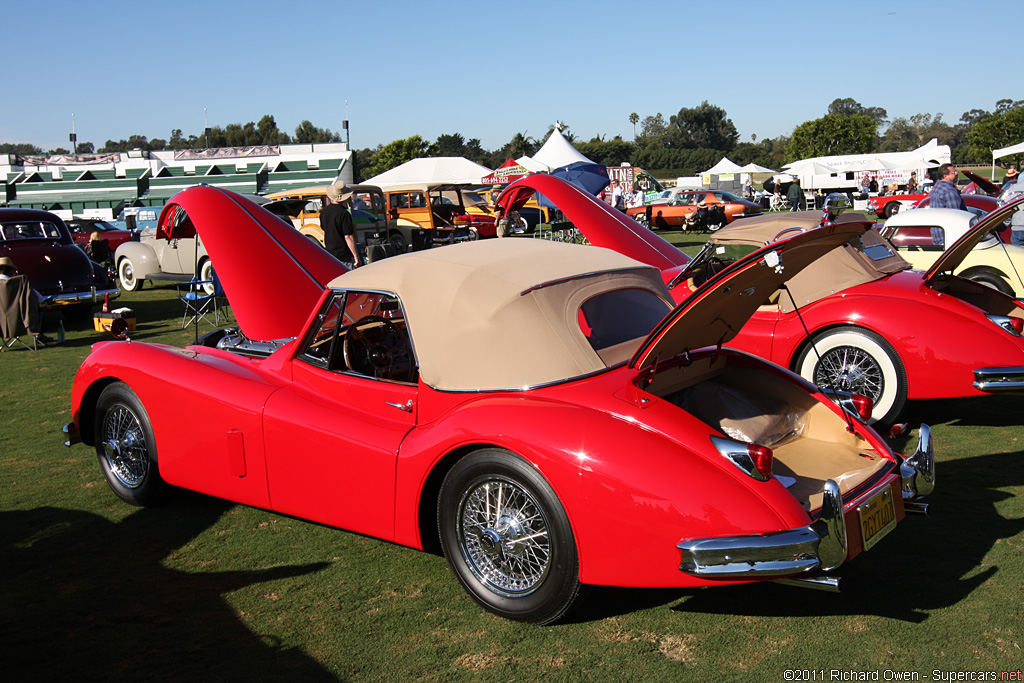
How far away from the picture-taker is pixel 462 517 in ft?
11.5

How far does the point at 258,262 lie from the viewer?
519cm

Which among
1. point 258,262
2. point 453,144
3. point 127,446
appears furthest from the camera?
point 453,144

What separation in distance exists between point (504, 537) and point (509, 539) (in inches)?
1.0

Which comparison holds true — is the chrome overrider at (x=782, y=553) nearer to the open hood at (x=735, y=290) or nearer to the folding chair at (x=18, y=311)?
the open hood at (x=735, y=290)

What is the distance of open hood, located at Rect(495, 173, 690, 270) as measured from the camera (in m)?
8.01

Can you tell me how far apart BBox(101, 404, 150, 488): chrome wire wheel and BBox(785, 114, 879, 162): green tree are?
7840 cm

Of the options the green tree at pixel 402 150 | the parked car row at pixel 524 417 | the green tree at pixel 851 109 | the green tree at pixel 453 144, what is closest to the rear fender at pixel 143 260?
the parked car row at pixel 524 417

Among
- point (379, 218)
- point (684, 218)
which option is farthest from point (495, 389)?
point (684, 218)

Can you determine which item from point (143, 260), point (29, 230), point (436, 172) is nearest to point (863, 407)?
point (29, 230)

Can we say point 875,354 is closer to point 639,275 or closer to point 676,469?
point 639,275

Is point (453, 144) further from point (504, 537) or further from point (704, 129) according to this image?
point (504, 537)

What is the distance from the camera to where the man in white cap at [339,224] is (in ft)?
33.1

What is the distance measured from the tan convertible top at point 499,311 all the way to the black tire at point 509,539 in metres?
0.45

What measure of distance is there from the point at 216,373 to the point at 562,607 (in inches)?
95.2
